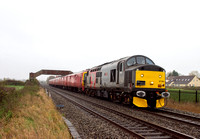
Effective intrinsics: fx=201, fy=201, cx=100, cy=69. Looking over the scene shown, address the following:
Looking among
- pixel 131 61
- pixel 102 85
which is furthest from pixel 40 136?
pixel 102 85

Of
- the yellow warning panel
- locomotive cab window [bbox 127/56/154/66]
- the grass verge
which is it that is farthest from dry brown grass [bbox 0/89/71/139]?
locomotive cab window [bbox 127/56/154/66]

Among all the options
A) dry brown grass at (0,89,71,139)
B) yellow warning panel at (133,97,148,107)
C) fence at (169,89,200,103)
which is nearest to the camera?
dry brown grass at (0,89,71,139)

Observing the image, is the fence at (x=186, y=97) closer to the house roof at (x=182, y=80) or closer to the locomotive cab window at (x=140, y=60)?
the locomotive cab window at (x=140, y=60)

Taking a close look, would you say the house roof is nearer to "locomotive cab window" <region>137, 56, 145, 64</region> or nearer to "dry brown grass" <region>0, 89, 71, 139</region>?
"locomotive cab window" <region>137, 56, 145, 64</region>

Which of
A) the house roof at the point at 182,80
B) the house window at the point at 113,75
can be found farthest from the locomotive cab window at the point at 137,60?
the house roof at the point at 182,80

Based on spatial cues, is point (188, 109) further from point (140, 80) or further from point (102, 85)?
point (102, 85)

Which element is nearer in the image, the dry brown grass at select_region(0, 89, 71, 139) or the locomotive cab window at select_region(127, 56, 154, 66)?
the dry brown grass at select_region(0, 89, 71, 139)

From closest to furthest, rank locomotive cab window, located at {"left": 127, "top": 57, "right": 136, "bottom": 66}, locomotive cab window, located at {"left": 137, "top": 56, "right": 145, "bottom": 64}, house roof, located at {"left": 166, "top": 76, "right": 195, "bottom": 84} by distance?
locomotive cab window, located at {"left": 127, "top": 57, "right": 136, "bottom": 66}
locomotive cab window, located at {"left": 137, "top": 56, "right": 145, "bottom": 64}
house roof, located at {"left": 166, "top": 76, "right": 195, "bottom": 84}

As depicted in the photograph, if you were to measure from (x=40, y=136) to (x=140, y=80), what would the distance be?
8921 millimetres

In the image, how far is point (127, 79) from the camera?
1370 centimetres

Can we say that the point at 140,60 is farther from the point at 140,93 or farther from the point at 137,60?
the point at 140,93

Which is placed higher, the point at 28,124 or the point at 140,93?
the point at 140,93

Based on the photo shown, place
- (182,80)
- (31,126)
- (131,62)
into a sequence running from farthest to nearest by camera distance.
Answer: (182,80) < (131,62) < (31,126)

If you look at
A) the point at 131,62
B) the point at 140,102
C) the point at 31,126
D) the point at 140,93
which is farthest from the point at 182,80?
the point at 31,126
